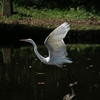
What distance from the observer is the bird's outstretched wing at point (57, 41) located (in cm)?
714

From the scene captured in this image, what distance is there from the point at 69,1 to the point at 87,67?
1206cm

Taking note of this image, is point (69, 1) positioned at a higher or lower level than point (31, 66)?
higher

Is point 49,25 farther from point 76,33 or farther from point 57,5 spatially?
point 57,5

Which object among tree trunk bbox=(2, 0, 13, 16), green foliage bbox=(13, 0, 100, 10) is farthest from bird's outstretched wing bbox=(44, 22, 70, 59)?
green foliage bbox=(13, 0, 100, 10)

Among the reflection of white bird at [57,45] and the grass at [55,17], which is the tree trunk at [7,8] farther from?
the reflection of white bird at [57,45]

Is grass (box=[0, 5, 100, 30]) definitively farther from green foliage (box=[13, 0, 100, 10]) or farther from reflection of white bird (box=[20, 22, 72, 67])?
reflection of white bird (box=[20, 22, 72, 67])

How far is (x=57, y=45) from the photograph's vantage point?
7336 millimetres

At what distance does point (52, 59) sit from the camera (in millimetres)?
7656

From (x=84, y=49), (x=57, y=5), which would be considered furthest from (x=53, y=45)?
(x=57, y=5)

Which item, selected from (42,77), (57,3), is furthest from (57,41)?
(57,3)

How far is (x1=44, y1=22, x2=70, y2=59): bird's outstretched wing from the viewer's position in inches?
281

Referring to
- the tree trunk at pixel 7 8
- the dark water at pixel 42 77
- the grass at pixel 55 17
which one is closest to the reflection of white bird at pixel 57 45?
the dark water at pixel 42 77

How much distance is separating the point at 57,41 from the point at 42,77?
3.66 meters

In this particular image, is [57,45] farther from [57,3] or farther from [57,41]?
[57,3]
